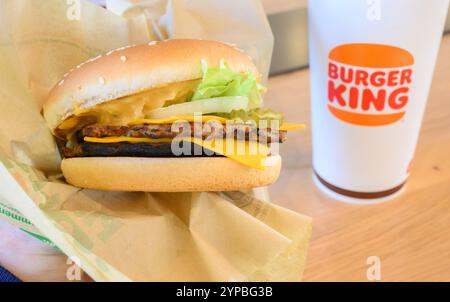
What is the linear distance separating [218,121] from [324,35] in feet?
0.77

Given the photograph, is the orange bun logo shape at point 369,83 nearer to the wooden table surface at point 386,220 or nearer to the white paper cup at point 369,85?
the white paper cup at point 369,85

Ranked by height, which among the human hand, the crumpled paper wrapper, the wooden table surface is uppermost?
the crumpled paper wrapper

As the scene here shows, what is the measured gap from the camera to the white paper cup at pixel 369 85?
0.73 metres

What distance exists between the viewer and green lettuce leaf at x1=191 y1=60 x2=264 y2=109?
0.71 metres

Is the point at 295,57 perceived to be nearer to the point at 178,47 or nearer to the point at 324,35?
the point at 324,35

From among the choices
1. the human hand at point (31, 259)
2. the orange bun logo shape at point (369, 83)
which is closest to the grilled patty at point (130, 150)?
the human hand at point (31, 259)

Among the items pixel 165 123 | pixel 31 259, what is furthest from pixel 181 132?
pixel 31 259

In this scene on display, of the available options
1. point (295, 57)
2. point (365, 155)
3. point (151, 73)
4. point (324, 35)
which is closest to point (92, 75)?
point (151, 73)

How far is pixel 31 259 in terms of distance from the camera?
723mm

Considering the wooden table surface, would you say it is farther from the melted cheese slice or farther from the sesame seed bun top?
the sesame seed bun top

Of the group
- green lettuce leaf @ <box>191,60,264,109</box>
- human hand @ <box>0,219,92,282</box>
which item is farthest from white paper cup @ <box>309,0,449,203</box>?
human hand @ <box>0,219,92,282</box>

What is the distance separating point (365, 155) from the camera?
34.5 inches

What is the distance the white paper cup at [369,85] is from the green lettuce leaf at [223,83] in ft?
0.46

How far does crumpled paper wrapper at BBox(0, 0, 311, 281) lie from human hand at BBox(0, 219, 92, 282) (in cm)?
4
